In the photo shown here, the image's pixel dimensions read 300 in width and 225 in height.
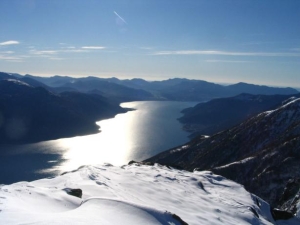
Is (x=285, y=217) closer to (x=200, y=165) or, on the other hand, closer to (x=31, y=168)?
(x=200, y=165)

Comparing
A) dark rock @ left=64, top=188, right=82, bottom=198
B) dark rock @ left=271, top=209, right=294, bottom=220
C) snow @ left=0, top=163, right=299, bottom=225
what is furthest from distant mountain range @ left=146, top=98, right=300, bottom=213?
dark rock @ left=64, top=188, right=82, bottom=198

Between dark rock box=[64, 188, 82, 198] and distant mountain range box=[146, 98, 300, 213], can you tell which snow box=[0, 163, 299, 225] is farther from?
distant mountain range box=[146, 98, 300, 213]

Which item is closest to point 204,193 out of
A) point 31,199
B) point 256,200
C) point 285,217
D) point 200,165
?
point 256,200

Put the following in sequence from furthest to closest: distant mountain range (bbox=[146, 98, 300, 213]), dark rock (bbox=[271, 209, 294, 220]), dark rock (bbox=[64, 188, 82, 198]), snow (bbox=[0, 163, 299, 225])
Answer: distant mountain range (bbox=[146, 98, 300, 213]) < dark rock (bbox=[271, 209, 294, 220]) < dark rock (bbox=[64, 188, 82, 198]) < snow (bbox=[0, 163, 299, 225])

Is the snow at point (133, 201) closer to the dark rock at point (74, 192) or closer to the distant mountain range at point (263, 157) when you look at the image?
the dark rock at point (74, 192)

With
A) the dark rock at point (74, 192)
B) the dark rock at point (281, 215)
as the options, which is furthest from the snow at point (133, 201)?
the dark rock at point (281, 215)

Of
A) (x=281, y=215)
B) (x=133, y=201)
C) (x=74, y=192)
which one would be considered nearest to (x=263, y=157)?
(x=281, y=215)
